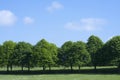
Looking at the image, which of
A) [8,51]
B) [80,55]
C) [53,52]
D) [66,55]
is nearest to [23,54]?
[8,51]

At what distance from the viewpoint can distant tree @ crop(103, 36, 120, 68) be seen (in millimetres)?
106631

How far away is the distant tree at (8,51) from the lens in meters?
125

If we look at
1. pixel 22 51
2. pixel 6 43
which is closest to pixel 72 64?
pixel 22 51

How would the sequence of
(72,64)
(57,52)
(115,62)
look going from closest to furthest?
(115,62) < (72,64) < (57,52)

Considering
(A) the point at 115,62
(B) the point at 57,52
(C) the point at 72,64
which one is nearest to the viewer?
(A) the point at 115,62

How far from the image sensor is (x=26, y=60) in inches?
4793

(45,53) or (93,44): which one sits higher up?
(93,44)

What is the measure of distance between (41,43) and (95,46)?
68.0ft

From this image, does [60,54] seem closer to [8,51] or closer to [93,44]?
[93,44]

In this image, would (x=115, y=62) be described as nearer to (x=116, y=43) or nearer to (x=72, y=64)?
(x=116, y=43)

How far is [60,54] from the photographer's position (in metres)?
122

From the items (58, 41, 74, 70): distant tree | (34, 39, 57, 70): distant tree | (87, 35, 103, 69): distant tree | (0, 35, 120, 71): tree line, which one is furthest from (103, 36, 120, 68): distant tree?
(34, 39, 57, 70): distant tree

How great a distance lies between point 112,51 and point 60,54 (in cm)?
2105

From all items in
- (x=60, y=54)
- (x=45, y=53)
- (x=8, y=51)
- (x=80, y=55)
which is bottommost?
(x=80, y=55)
